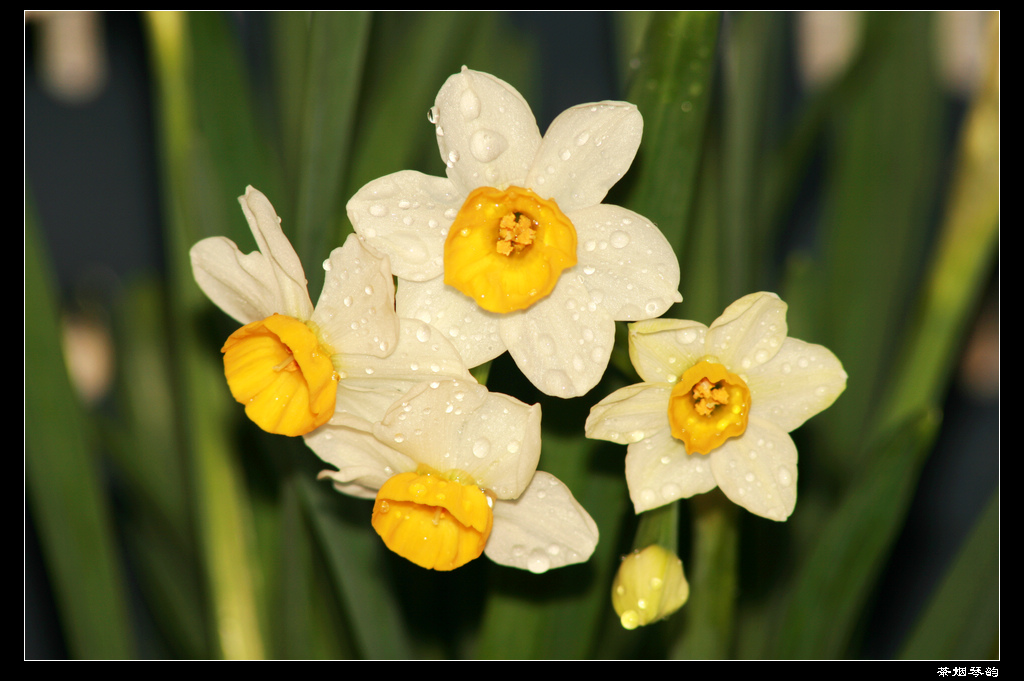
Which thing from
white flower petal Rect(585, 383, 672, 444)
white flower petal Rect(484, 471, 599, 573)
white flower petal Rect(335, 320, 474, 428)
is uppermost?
white flower petal Rect(335, 320, 474, 428)

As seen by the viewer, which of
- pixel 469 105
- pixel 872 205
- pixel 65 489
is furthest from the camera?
pixel 872 205

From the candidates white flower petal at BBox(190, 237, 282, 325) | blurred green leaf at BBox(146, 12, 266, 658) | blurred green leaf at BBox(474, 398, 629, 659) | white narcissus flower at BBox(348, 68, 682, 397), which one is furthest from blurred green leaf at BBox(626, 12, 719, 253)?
blurred green leaf at BBox(146, 12, 266, 658)

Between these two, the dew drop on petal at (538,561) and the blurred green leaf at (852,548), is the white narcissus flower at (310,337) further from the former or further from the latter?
the blurred green leaf at (852,548)

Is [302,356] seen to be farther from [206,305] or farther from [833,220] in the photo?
[833,220]

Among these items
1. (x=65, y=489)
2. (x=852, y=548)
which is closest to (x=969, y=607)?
(x=852, y=548)

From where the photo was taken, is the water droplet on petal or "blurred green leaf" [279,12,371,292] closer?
the water droplet on petal

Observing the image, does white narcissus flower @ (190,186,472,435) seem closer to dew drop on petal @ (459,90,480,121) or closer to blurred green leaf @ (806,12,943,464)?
dew drop on petal @ (459,90,480,121)

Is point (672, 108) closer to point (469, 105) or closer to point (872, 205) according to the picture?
point (469, 105)

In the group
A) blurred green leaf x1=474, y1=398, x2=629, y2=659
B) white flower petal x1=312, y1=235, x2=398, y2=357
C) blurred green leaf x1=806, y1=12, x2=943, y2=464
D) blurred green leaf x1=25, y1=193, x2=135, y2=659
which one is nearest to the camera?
white flower petal x1=312, y1=235, x2=398, y2=357
